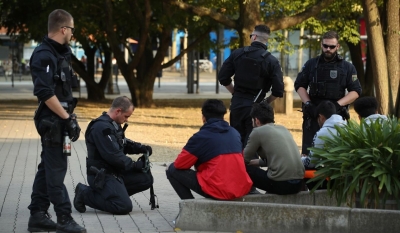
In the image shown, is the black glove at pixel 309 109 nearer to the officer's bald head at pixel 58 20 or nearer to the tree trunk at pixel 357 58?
the officer's bald head at pixel 58 20

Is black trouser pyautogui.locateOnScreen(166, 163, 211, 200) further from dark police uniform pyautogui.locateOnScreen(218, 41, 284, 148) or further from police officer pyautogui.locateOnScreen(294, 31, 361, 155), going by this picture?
police officer pyautogui.locateOnScreen(294, 31, 361, 155)

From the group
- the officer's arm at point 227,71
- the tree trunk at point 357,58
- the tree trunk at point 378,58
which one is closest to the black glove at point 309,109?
the officer's arm at point 227,71

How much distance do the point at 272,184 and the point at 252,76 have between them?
6.07 feet

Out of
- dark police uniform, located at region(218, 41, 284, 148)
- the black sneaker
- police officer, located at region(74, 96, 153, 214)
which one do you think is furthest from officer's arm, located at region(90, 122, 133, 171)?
dark police uniform, located at region(218, 41, 284, 148)

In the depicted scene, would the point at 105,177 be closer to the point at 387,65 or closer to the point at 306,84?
the point at 306,84

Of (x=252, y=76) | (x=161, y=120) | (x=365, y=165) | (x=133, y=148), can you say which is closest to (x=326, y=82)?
(x=252, y=76)

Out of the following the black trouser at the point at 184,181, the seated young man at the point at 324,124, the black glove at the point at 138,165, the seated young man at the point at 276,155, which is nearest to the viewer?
the seated young man at the point at 276,155

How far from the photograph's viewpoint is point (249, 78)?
960 cm

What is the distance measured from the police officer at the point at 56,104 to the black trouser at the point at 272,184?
166 cm

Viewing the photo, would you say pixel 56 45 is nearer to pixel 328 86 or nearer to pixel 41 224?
pixel 41 224

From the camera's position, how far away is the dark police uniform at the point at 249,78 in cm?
959

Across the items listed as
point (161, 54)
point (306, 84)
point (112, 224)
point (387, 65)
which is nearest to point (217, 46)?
point (161, 54)

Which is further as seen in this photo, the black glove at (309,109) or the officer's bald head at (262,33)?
the black glove at (309,109)

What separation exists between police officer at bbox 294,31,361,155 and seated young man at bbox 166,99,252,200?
2102mm
